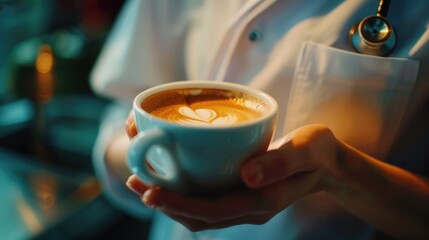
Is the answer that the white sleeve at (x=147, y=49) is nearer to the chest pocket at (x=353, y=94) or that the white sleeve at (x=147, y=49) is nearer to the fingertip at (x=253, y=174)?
the chest pocket at (x=353, y=94)

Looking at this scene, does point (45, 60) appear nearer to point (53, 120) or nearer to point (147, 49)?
point (53, 120)

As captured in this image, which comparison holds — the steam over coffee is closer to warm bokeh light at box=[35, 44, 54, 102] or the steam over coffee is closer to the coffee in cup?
the coffee in cup

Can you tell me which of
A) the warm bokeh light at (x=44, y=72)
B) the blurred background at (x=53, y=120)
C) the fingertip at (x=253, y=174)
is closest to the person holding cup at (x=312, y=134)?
the fingertip at (x=253, y=174)

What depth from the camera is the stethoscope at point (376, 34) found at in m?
0.56

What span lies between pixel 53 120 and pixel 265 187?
3.14ft

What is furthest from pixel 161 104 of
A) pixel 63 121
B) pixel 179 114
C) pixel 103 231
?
pixel 63 121

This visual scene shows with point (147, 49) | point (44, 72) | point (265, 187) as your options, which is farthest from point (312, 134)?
point (44, 72)

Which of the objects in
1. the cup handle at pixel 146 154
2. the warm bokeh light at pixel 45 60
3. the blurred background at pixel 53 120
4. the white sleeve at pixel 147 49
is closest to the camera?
the cup handle at pixel 146 154

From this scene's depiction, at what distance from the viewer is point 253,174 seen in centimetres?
43

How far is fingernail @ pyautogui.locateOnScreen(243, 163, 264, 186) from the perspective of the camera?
428mm

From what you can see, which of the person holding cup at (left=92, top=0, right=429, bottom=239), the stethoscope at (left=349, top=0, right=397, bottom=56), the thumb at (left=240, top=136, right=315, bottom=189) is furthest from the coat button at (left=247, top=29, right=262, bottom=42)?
the thumb at (left=240, top=136, right=315, bottom=189)

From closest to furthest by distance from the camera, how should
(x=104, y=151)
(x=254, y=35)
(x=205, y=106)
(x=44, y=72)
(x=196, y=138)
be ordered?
(x=196, y=138)
(x=205, y=106)
(x=254, y=35)
(x=104, y=151)
(x=44, y=72)

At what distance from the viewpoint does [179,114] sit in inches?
19.8

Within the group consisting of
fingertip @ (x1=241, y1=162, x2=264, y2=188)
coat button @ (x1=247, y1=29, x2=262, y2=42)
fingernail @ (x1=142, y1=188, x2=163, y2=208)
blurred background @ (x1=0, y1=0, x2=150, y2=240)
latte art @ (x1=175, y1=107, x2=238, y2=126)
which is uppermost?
coat button @ (x1=247, y1=29, x2=262, y2=42)
